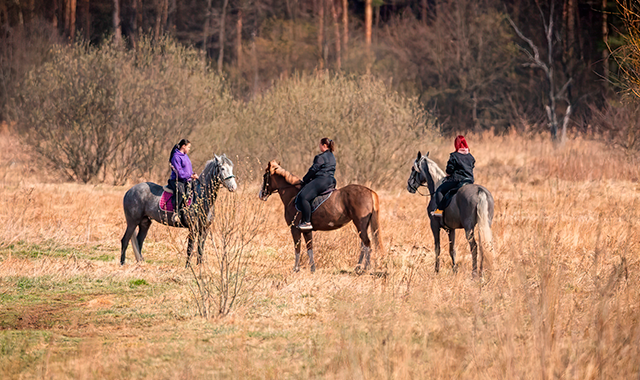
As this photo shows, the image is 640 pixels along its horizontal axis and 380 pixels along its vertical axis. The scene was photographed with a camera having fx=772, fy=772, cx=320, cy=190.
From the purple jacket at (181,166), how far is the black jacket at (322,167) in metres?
1.78

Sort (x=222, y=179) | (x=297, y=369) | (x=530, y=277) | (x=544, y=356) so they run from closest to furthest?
1. (x=544, y=356)
2. (x=297, y=369)
3. (x=530, y=277)
4. (x=222, y=179)

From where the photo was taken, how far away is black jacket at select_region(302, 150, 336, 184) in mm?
11617

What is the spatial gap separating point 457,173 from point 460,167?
0.35 ft

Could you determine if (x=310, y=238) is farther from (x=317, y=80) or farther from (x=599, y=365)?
(x=317, y=80)

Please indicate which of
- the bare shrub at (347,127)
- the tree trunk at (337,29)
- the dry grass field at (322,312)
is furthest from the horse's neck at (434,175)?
the tree trunk at (337,29)

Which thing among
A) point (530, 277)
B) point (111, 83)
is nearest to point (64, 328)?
point (530, 277)

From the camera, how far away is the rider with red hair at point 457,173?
1095 cm

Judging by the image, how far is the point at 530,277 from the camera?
1027 cm

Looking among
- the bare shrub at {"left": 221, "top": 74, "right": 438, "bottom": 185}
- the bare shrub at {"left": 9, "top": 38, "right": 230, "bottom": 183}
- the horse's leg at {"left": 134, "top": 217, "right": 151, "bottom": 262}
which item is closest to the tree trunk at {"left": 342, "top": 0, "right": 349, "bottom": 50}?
the bare shrub at {"left": 221, "top": 74, "right": 438, "bottom": 185}

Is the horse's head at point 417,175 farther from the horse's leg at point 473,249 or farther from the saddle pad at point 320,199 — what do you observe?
the horse's leg at point 473,249

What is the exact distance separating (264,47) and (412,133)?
24245mm

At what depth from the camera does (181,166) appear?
460 inches

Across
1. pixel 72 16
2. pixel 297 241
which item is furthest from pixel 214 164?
pixel 72 16

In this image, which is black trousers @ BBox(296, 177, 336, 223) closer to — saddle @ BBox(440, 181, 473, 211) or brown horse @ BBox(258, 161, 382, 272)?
brown horse @ BBox(258, 161, 382, 272)
